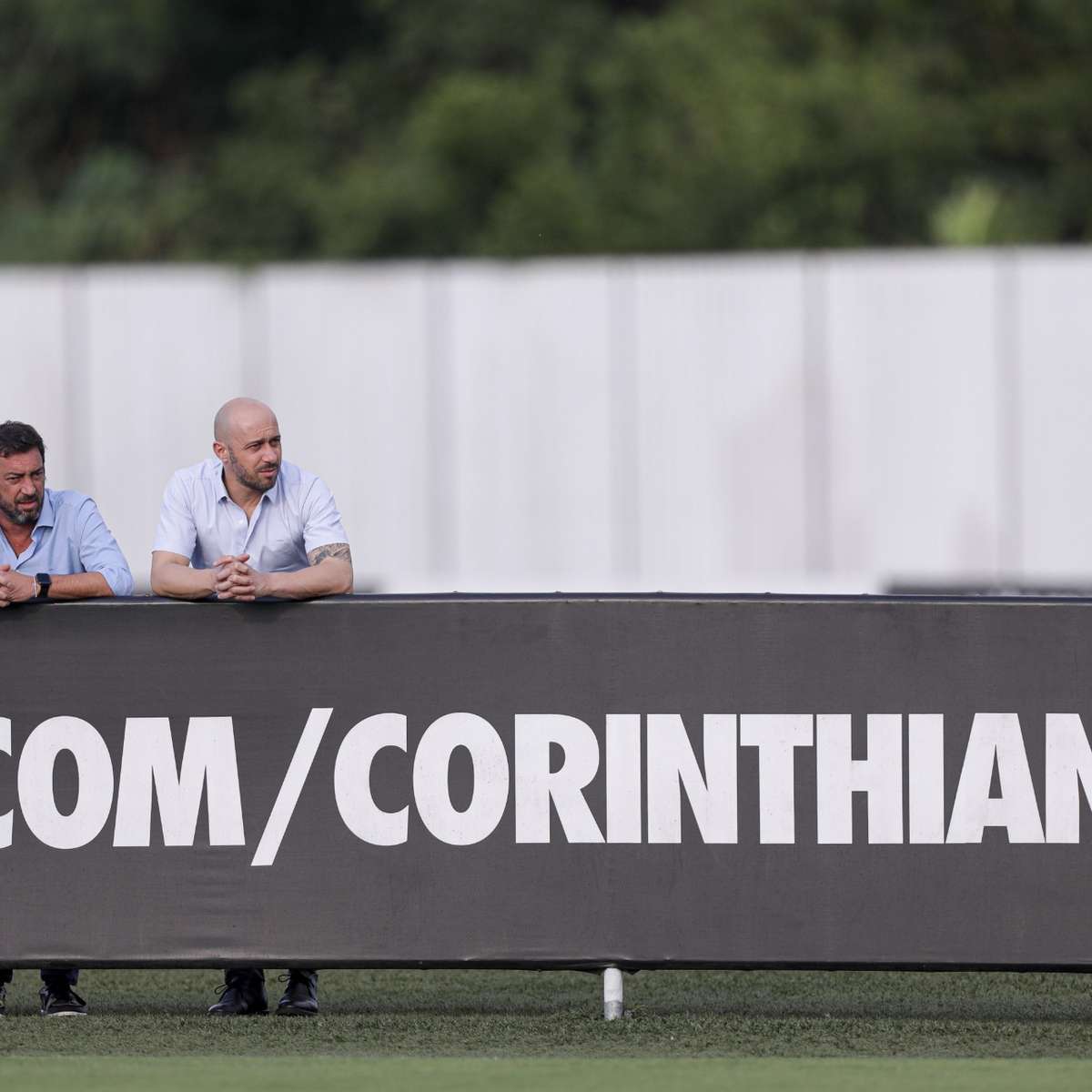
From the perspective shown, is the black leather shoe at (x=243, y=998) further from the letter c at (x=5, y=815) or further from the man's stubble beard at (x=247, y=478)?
the man's stubble beard at (x=247, y=478)

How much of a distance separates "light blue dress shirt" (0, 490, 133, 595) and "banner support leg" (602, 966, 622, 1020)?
7.23 ft

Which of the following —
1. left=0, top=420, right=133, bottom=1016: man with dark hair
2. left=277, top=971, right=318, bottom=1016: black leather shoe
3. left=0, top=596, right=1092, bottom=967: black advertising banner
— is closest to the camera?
left=0, top=596, right=1092, bottom=967: black advertising banner

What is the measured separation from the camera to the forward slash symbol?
23.1 feet

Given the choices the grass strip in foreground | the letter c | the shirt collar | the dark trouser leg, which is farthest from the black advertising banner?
the shirt collar

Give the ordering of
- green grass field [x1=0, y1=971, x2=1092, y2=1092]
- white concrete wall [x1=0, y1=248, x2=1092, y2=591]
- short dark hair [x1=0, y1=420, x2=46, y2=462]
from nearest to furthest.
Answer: green grass field [x1=0, y1=971, x2=1092, y2=1092] → short dark hair [x1=0, y1=420, x2=46, y2=462] → white concrete wall [x1=0, y1=248, x2=1092, y2=591]

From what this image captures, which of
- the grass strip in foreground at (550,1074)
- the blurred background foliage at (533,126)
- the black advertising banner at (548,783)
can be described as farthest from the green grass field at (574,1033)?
the blurred background foliage at (533,126)

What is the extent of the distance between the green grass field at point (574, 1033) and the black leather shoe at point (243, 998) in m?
0.09

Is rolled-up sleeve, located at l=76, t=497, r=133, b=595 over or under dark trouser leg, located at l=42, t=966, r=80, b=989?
over

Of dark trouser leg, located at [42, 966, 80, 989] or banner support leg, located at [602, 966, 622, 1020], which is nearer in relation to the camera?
banner support leg, located at [602, 966, 622, 1020]

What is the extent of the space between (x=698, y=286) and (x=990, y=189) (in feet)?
37.8

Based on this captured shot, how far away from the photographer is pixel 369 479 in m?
20.2

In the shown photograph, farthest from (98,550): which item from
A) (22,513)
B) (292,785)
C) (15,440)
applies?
(292,785)

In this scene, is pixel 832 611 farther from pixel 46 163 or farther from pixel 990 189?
pixel 46 163

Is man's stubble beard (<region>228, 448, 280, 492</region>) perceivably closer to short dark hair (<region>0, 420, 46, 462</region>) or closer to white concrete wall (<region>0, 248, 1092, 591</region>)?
short dark hair (<region>0, 420, 46, 462</region>)
